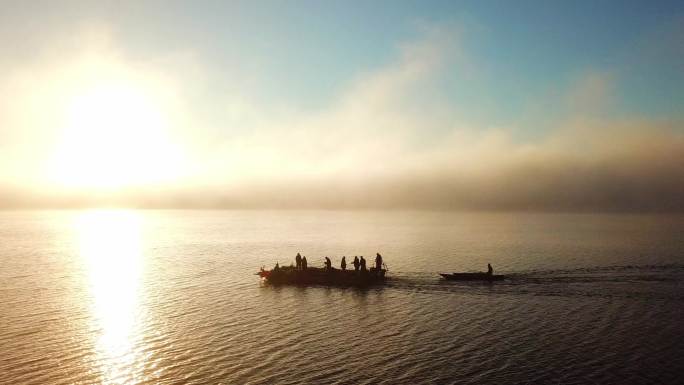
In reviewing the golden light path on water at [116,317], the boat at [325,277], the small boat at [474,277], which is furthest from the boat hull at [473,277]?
the golden light path on water at [116,317]

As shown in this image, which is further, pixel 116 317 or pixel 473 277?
pixel 473 277

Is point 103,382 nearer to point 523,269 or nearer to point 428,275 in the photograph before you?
point 428,275

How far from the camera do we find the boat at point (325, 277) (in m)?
63.0

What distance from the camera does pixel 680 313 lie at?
44.7 metres

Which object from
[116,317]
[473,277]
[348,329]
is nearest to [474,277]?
[473,277]

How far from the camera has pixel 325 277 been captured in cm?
6519

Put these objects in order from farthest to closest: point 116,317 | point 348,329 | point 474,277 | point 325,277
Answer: point 325,277
point 474,277
point 116,317
point 348,329

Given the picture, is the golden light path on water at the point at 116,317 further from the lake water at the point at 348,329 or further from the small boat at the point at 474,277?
the small boat at the point at 474,277

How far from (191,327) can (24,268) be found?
61.6 meters

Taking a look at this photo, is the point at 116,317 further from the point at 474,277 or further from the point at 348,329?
the point at 474,277

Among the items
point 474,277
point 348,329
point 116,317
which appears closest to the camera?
point 348,329

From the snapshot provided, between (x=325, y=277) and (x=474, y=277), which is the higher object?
(x=325, y=277)

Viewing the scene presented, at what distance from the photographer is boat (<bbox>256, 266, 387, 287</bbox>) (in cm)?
6300

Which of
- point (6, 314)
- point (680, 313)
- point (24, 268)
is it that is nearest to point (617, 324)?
point (680, 313)
